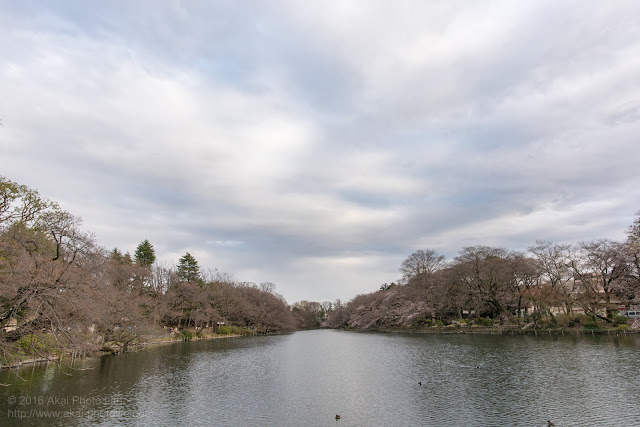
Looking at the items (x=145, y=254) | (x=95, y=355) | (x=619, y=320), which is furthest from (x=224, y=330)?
(x=619, y=320)

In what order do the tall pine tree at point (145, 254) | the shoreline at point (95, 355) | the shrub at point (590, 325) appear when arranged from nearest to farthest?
the shoreline at point (95, 355) → the shrub at point (590, 325) → the tall pine tree at point (145, 254)

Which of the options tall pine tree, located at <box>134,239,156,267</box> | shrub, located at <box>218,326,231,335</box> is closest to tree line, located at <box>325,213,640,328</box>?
shrub, located at <box>218,326,231,335</box>

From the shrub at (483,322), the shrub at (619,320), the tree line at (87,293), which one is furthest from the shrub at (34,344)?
the shrub at (619,320)

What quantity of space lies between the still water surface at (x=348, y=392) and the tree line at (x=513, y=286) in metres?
12.4

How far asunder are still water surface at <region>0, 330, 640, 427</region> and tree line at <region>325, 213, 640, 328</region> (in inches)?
488

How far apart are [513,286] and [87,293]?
6528 cm

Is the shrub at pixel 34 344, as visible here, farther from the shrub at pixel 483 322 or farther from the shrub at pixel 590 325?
the shrub at pixel 483 322

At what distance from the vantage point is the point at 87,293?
15.6 meters

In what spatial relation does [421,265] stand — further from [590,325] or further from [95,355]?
[95,355]

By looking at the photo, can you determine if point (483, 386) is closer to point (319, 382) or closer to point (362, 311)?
point (319, 382)

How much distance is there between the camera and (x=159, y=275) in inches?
2682

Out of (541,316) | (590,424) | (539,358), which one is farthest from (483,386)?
(541,316)

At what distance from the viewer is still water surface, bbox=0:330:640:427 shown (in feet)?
55.9

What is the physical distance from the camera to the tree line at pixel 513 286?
53.0m
